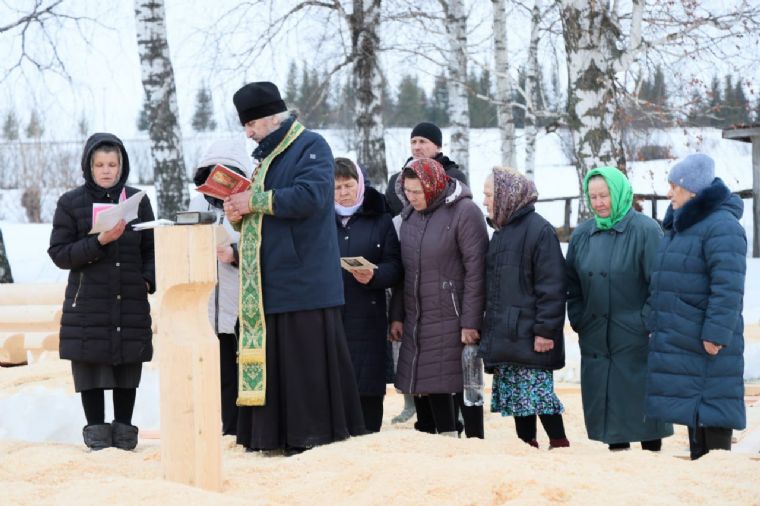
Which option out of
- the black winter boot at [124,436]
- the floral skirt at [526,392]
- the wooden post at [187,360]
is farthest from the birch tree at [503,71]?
the wooden post at [187,360]

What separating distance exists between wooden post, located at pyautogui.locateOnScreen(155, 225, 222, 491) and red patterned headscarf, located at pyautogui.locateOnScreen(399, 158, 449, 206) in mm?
2072

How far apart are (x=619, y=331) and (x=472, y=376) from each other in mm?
840

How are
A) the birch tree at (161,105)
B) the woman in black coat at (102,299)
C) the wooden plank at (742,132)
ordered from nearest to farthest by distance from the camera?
the woman in black coat at (102,299), the birch tree at (161,105), the wooden plank at (742,132)

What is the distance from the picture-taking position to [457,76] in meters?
18.1

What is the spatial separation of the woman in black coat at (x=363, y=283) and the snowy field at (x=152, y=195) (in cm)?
210

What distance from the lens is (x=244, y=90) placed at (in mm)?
5949

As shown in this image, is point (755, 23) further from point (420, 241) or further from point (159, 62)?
point (420, 241)

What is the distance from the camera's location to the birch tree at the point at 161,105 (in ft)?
40.1

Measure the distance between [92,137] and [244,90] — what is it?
1177 mm

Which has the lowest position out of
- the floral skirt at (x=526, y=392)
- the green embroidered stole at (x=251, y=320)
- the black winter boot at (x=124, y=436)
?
the black winter boot at (x=124, y=436)

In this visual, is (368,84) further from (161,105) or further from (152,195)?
(152,195)

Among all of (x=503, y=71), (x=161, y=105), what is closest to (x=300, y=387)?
(x=161, y=105)

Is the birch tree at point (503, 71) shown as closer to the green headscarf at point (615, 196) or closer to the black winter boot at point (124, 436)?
the green headscarf at point (615, 196)

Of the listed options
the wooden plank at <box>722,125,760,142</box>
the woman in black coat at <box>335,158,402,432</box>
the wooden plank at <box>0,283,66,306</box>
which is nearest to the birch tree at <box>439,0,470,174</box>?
the wooden plank at <box>722,125,760,142</box>
